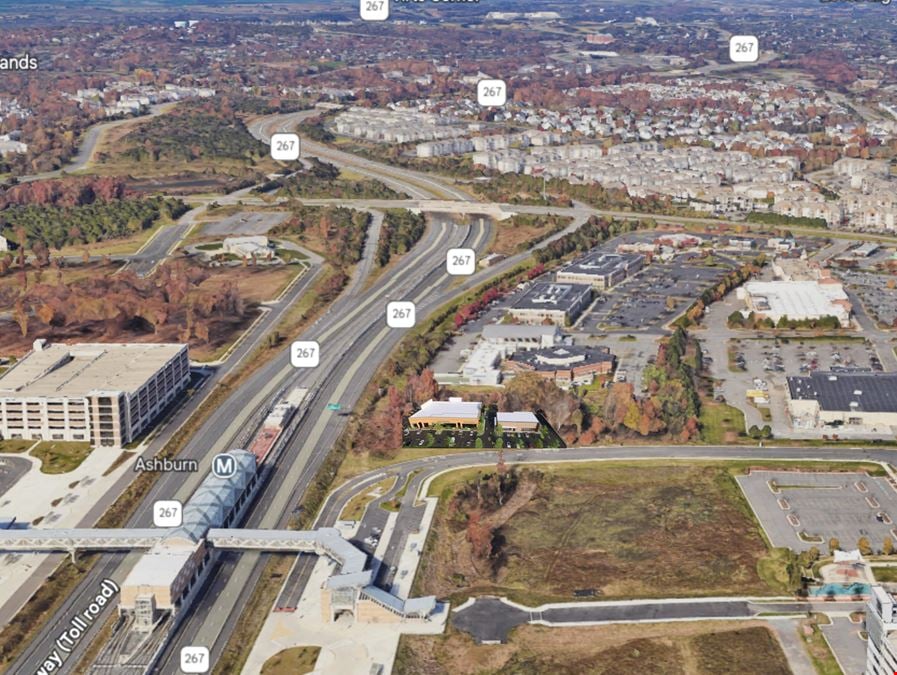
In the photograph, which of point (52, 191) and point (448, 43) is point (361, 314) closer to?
point (52, 191)

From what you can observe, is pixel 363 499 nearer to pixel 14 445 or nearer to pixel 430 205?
pixel 14 445

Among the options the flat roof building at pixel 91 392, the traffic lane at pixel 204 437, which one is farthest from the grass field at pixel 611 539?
the flat roof building at pixel 91 392

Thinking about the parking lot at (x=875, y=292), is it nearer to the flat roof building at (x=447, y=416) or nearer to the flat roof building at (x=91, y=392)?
the flat roof building at (x=447, y=416)

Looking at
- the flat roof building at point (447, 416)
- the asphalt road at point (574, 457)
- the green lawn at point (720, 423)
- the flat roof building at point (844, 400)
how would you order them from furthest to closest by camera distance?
the flat roof building at point (447, 416), the flat roof building at point (844, 400), the green lawn at point (720, 423), the asphalt road at point (574, 457)

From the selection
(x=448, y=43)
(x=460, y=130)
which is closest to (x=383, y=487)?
(x=460, y=130)

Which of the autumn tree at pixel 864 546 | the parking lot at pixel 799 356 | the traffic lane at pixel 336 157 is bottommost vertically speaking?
the autumn tree at pixel 864 546

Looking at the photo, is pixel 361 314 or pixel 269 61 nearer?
pixel 361 314

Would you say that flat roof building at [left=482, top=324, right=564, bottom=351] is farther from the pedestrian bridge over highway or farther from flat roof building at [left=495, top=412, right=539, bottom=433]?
the pedestrian bridge over highway
